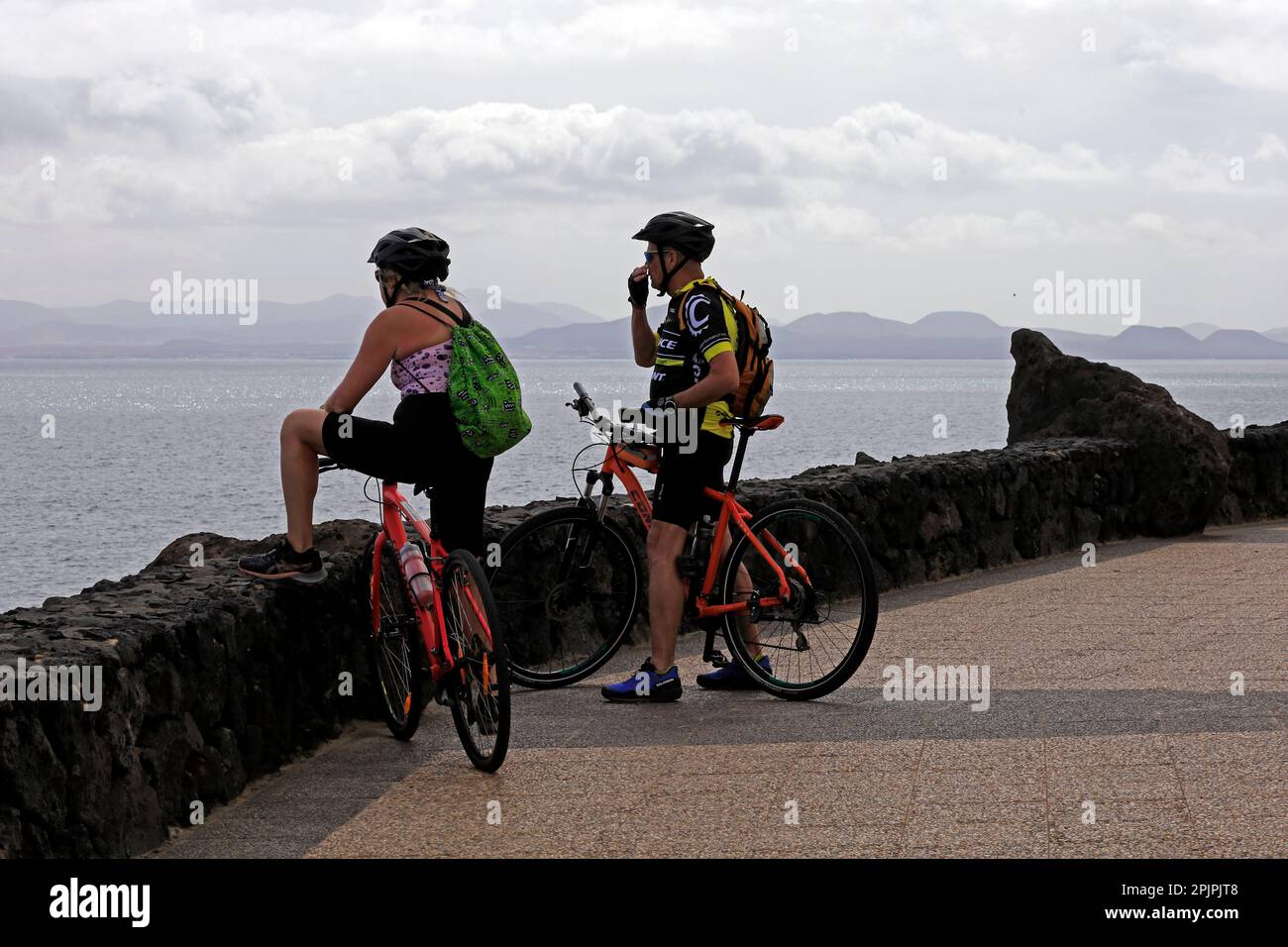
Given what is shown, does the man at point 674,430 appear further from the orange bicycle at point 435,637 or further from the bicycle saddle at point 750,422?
the orange bicycle at point 435,637

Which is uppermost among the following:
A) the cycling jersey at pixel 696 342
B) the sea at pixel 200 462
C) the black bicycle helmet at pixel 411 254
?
the black bicycle helmet at pixel 411 254

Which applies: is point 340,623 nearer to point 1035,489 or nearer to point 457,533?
point 457,533

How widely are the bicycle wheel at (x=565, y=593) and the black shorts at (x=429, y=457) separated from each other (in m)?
1.24

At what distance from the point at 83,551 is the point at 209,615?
93.5 feet

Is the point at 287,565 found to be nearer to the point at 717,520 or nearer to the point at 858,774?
the point at 717,520

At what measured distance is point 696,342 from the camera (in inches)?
263

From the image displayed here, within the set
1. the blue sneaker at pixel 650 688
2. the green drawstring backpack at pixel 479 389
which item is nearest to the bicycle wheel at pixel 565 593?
the blue sneaker at pixel 650 688

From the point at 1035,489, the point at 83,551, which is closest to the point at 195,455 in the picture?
the point at 83,551

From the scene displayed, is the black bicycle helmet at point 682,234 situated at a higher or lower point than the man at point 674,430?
higher

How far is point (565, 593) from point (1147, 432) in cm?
748

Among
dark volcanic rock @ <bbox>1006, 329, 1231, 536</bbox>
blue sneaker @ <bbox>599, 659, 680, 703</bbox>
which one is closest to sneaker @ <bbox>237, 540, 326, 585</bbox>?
blue sneaker @ <bbox>599, 659, 680, 703</bbox>

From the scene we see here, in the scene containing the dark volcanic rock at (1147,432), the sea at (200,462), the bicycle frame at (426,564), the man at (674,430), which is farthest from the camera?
the sea at (200,462)

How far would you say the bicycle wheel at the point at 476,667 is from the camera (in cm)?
549

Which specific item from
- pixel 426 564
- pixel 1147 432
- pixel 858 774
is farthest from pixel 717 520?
pixel 1147 432
